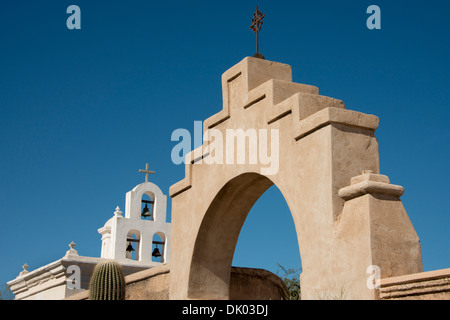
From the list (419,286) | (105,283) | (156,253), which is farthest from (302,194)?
(156,253)

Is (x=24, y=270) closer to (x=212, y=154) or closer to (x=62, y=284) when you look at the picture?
(x=62, y=284)

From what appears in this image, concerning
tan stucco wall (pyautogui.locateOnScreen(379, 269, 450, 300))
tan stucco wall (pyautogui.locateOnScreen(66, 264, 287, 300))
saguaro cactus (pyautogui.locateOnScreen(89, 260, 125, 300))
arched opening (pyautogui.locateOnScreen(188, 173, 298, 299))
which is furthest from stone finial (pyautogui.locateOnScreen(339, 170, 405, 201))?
tan stucco wall (pyautogui.locateOnScreen(66, 264, 287, 300))

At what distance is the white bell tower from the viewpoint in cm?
2055

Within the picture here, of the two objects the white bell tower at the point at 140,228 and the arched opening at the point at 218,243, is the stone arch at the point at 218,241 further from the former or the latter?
the white bell tower at the point at 140,228

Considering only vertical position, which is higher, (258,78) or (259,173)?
(258,78)

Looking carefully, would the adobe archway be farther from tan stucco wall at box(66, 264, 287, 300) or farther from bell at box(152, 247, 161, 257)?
bell at box(152, 247, 161, 257)

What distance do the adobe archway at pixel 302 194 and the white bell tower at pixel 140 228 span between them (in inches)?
369

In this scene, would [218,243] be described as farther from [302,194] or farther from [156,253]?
[156,253]

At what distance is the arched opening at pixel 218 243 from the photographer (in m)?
10.5

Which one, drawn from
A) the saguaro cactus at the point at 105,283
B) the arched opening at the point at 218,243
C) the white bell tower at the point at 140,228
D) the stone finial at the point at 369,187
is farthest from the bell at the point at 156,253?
the stone finial at the point at 369,187
